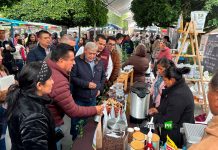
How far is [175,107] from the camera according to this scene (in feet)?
8.23

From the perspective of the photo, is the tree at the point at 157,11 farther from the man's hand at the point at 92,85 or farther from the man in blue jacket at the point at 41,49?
the man's hand at the point at 92,85

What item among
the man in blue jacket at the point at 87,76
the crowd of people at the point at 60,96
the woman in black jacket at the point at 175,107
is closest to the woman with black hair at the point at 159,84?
the crowd of people at the point at 60,96

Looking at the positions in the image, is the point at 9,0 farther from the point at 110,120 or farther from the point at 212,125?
the point at 212,125

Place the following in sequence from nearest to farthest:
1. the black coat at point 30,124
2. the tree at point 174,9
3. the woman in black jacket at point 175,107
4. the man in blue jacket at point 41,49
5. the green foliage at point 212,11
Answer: the black coat at point 30,124 → the woman in black jacket at point 175,107 → the man in blue jacket at point 41,49 → the green foliage at point 212,11 → the tree at point 174,9

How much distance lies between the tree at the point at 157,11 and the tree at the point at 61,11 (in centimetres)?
225

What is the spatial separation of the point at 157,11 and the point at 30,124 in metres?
11.7

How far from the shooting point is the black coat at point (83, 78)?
3.57 metres

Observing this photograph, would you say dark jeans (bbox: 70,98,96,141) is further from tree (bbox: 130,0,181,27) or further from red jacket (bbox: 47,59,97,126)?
tree (bbox: 130,0,181,27)

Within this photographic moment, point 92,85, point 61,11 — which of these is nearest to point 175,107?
point 92,85

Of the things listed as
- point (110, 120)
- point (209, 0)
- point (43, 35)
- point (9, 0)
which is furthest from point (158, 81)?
point (209, 0)

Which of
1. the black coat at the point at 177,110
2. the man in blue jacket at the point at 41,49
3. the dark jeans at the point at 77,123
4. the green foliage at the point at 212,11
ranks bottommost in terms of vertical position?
the dark jeans at the point at 77,123

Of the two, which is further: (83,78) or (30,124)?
(83,78)

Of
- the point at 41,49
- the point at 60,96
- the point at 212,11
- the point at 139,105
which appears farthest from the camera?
the point at 212,11

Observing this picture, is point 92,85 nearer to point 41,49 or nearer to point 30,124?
point 41,49
